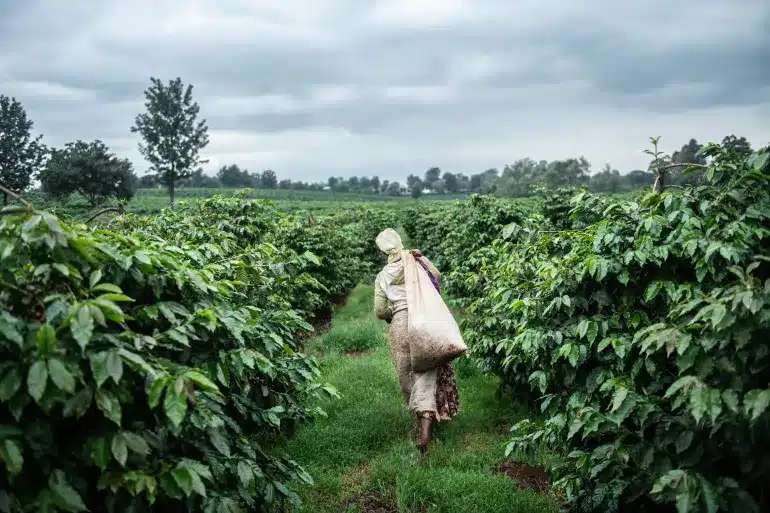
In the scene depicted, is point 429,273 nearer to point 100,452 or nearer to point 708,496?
point 708,496

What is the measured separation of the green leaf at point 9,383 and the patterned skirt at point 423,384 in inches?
147

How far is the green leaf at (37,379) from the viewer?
1784mm

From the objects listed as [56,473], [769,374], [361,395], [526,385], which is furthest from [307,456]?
[769,374]

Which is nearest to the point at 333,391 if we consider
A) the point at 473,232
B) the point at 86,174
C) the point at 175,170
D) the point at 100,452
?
the point at 100,452

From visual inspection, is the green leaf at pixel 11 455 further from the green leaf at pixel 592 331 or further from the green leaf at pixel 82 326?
the green leaf at pixel 592 331

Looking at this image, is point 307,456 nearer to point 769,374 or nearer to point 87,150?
point 769,374

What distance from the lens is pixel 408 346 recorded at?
17.5 feet

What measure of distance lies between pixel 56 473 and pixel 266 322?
1.85 m

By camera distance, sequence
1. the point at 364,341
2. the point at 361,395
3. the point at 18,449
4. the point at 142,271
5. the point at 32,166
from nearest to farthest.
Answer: the point at 18,449 → the point at 142,271 → the point at 361,395 → the point at 364,341 → the point at 32,166

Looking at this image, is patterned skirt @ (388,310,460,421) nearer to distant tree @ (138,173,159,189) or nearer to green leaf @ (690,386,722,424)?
green leaf @ (690,386,722,424)

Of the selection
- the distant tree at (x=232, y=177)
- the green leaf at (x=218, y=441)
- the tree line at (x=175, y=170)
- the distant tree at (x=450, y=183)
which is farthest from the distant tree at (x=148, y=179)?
the distant tree at (x=450, y=183)

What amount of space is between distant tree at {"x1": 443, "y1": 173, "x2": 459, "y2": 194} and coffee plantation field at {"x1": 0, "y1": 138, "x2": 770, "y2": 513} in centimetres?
9855

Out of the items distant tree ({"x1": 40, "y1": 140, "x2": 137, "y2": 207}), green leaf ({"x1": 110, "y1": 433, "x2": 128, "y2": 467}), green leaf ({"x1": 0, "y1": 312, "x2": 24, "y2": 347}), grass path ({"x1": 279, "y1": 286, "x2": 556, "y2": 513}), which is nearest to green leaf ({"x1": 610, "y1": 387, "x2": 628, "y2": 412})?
grass path ({"x1": 279, "y1": 286, "x2": 556, "y2": 513})

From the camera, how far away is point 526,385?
19.0 feet
